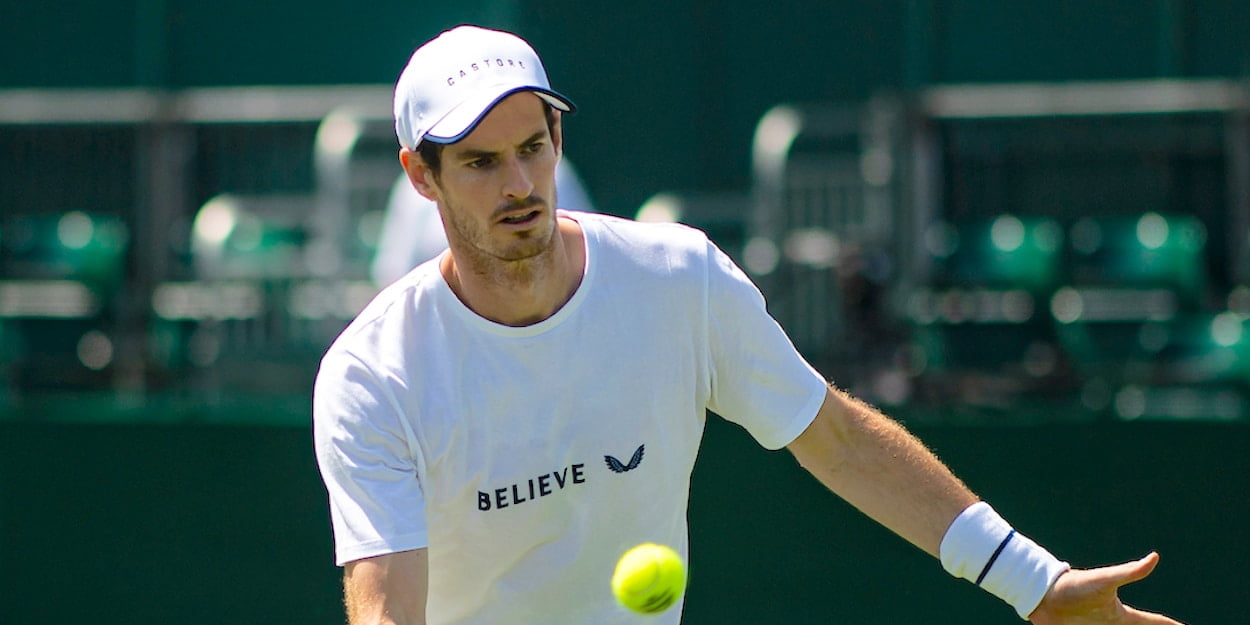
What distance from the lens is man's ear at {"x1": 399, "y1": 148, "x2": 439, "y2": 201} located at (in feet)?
11.5

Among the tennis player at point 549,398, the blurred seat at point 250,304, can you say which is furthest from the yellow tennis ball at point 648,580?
the blurred seat at point 250,304

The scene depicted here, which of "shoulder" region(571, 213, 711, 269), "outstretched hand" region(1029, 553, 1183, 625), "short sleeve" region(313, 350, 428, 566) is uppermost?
"shoulder" region(571, 213, 711, 269)

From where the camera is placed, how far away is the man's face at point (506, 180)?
3334 millimetres

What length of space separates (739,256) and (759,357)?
6082 mm

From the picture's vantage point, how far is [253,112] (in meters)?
10.7

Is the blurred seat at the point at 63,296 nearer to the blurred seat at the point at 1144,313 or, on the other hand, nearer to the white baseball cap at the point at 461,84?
the blurred seat at the point at 1144,313

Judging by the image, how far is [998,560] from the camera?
347 centimetres

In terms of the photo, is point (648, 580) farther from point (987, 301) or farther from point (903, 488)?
point (987, 301)

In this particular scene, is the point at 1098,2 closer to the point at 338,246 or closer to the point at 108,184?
the point at 338,246

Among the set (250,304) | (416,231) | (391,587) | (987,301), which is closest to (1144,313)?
(987,301)

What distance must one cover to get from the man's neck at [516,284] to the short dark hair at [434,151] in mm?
188

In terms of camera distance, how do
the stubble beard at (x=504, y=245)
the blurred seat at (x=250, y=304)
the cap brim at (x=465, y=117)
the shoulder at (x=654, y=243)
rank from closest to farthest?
1. the cap brim at (x=465, y=117)
2. the stubble beard at (x=504, y=245)
3. the shoulder at (x=654, y=243)
4. the blurred seat at (x=250, y=304)

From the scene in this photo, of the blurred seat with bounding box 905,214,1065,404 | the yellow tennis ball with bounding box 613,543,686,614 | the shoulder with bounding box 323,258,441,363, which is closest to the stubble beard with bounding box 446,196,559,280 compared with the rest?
the shoulder with bounding box 323,258,441,363

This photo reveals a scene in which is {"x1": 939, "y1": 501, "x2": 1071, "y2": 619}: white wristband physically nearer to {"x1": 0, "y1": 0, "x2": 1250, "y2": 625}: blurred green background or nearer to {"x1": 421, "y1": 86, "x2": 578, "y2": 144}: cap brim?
{"x1": 421, "y1": 86, "x2": 578, "y2": 144}: cap brim
